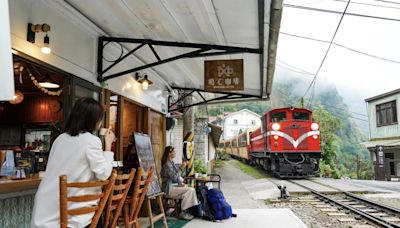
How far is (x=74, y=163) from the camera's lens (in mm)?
2023

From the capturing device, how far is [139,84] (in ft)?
21.0

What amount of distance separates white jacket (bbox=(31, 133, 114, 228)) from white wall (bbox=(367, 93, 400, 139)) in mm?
18964

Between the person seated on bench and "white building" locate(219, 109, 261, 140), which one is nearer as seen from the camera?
the person seated on bench

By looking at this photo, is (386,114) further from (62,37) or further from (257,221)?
(62,37)

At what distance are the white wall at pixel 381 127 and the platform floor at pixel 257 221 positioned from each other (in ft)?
47.8

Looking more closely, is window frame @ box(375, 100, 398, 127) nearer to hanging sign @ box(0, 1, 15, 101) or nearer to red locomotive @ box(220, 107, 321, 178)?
red locomotive @ box(220, 107, 321, 178)

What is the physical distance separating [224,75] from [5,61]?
187 inches

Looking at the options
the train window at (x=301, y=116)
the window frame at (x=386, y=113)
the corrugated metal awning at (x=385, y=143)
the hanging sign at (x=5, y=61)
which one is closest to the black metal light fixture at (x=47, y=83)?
the hanging sign at (x=5, y=61)

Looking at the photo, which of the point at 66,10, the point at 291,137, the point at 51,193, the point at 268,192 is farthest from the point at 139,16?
the point at 291,137

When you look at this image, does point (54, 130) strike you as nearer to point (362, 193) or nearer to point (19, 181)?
point (19, 181)

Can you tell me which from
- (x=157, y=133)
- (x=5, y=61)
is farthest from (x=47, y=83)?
(x=5, y=61)

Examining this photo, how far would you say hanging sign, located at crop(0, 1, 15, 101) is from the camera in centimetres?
97

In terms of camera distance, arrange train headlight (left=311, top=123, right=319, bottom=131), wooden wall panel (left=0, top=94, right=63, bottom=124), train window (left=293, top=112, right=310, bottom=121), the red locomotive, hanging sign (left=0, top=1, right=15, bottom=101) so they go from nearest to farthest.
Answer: hanging sign (left=0, top=1, right=15, bottom=101) < wooden wall panel (left=0, top=94, right=63, bottom=124) < the red locomotive < train headlight (left=311, top=123, right=319, bottom=131) < train window (left=293, top=112, right=310, bottom=121)

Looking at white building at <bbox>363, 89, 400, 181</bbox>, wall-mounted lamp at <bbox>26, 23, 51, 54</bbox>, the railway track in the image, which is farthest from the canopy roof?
white building at <bbox>363, 89, 400, 181</bbox>
